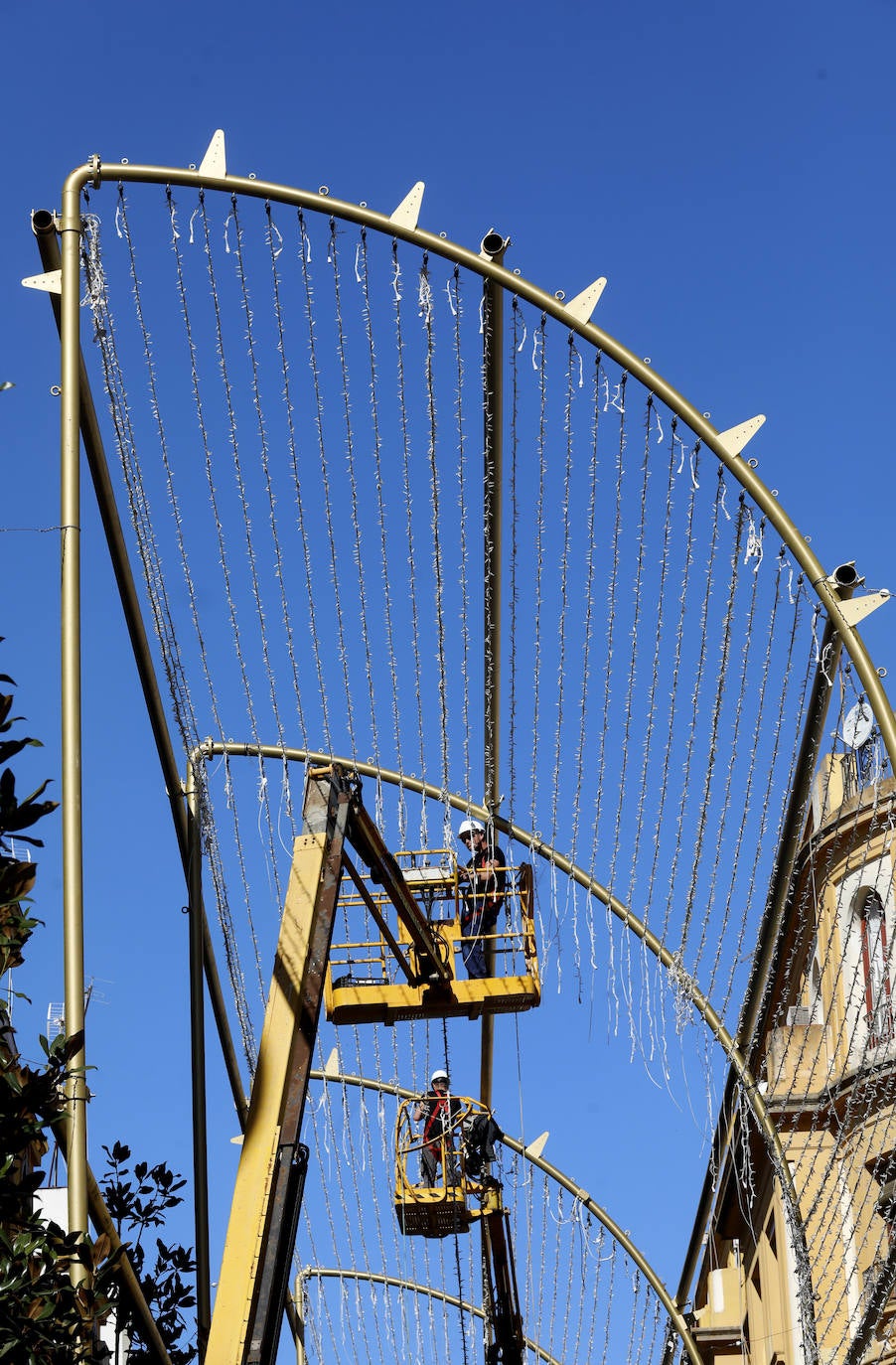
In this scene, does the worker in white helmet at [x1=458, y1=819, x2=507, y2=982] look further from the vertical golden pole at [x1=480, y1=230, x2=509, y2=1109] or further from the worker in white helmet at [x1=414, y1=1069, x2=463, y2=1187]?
the worker in white helmet at [x1=414, y1=1069, x2=463, y2=1187]

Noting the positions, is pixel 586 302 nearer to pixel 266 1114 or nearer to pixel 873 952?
pixel 266 1114

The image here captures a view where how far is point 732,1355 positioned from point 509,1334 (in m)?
5.68

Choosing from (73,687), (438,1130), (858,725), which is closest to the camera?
(73,687)

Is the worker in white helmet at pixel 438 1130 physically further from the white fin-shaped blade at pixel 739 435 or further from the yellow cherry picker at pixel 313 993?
the white fin-shaped blade at pixel 739 435

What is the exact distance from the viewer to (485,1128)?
1873cm

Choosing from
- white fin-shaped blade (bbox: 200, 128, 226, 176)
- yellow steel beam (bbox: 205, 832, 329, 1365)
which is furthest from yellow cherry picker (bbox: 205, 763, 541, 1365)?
white fin-shaped blade (bbox: 200, 128, 226, 176)

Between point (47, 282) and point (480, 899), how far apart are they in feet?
19.6

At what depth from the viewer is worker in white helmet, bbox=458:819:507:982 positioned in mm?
15422

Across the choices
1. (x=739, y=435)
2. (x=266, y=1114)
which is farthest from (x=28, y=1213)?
(x=739, y=435)

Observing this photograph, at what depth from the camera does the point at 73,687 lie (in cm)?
1125

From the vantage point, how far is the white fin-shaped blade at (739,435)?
11.6 meters

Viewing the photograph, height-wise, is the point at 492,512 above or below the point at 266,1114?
above

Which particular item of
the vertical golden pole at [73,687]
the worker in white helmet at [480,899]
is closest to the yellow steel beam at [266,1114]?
the vertical golden pole at [73,687]

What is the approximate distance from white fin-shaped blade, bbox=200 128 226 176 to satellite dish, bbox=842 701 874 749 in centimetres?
771
